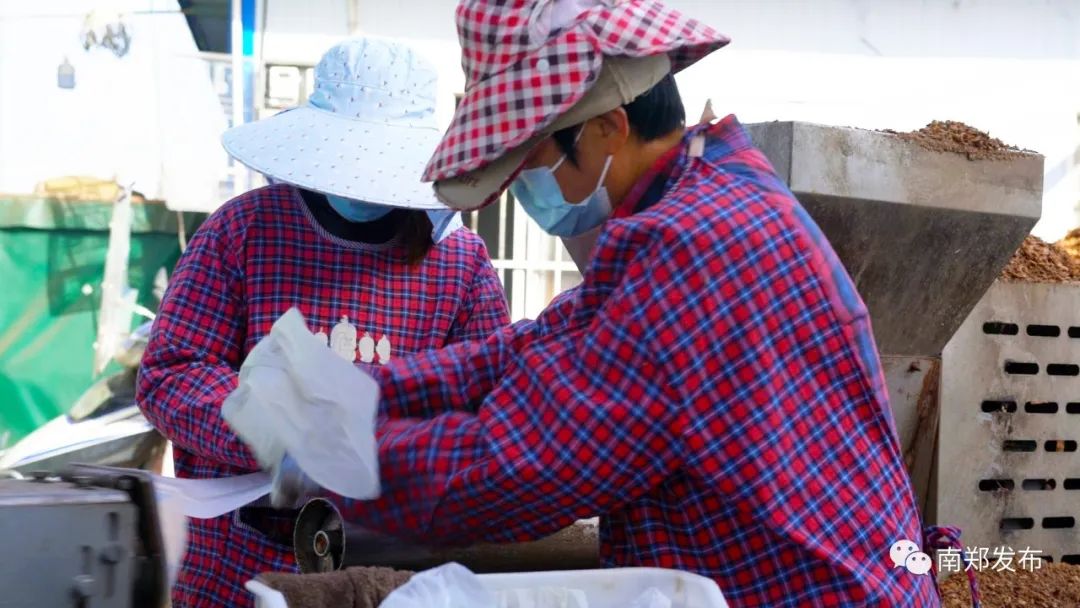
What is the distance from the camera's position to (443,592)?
49.6 inches

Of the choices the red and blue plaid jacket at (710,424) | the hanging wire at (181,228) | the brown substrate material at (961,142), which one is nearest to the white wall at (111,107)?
the hanging wire at (181,228)

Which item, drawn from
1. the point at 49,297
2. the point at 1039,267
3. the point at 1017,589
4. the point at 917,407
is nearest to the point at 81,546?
the point at 917,407

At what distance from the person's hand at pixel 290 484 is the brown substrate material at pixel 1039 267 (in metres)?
2.42

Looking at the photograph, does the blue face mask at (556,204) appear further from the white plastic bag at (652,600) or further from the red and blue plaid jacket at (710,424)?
the white plastic bag at (652,600)

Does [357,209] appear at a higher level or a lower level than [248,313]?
higher

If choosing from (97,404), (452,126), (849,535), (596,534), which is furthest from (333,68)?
(97,404)

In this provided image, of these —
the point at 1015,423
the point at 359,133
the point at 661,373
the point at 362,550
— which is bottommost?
the point at 1015,423

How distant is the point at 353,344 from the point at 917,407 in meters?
1.65

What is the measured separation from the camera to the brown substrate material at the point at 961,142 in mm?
2676

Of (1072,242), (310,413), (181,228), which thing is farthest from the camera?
(181,228)

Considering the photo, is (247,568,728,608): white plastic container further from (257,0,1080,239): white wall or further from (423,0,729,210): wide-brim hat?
(257,0,1080,239): white wall

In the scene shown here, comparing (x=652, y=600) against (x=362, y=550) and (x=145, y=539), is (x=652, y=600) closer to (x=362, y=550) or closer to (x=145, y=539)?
(x=362, y=550)

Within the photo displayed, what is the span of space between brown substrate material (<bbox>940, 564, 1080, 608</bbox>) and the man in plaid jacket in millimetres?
1811

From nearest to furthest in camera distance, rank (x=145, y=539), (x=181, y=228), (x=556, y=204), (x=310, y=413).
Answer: (x=145, y=539), (x=310, y=413), (x=556, y=204), (x=181, y=228)
